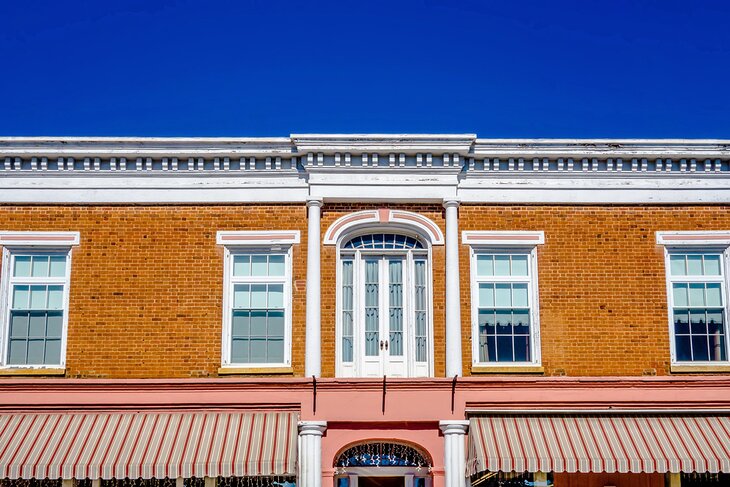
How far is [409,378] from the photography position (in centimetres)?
1675

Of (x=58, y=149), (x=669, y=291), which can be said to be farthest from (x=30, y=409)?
(x=669, y=291)

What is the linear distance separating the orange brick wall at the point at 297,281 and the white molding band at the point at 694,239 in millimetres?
131

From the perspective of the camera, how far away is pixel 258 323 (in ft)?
56.8

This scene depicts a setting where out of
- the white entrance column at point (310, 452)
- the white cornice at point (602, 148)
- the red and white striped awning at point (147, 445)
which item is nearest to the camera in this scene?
the red and white striped awning at point (147, 445)

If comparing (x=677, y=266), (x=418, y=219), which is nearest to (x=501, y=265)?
(x=418, y=219)

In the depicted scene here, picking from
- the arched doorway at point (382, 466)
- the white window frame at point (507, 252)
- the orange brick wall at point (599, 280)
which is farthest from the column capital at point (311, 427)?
the white window frame at point (507, 252)

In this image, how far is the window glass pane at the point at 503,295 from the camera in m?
17.5

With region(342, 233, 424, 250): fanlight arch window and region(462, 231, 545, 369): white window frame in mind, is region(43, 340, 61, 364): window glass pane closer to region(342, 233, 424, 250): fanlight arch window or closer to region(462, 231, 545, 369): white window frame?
region(342, 233, 424, 250): fanlight arch window

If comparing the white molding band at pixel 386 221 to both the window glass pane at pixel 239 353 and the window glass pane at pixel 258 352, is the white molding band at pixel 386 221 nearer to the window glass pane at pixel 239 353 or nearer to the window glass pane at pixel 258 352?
the window glass pane at pixel 258 352

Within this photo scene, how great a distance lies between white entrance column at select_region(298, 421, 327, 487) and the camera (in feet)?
53.7

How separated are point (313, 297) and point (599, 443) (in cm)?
495

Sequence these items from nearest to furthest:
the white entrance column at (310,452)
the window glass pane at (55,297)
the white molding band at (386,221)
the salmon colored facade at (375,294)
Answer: the white entrance column at (310,452) → the salmon colored facade at (375,294) → the window glass pane at (55,297) → the white molding band at (386,221)

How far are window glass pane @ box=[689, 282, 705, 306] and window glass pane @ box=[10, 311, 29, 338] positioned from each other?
10.8 metres

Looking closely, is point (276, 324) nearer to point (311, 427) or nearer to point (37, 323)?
point (311, 427)
